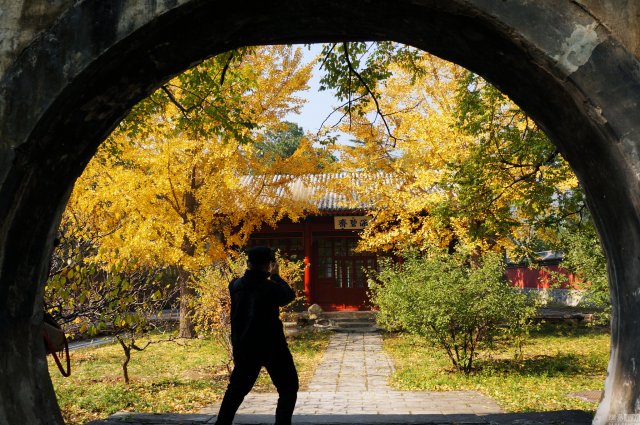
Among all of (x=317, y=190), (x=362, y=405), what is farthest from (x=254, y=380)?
(x=317, y=190)

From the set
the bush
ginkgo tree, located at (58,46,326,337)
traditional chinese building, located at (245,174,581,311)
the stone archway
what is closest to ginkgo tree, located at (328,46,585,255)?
the bush

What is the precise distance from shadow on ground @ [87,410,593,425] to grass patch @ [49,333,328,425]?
8.09 ft

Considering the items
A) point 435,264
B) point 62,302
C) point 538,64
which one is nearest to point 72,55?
point 538,64

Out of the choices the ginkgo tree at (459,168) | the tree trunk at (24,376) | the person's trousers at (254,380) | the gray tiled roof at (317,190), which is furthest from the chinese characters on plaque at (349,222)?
the tree trunk at (24,376)

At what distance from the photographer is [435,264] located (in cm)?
1005

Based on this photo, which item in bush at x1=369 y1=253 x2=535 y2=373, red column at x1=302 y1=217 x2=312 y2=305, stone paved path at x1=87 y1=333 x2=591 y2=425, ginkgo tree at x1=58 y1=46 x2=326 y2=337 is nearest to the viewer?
stone paved path at x1=87 y1=333 x2=591 y2=425

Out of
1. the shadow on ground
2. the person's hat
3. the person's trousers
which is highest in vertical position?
the person's hat

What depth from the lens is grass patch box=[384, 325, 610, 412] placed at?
25.1 feet

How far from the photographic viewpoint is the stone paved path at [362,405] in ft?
15.6

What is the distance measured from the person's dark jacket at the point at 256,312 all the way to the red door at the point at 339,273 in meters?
15.8

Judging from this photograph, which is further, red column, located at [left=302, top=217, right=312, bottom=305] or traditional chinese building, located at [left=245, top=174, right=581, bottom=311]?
traditional chinese building, located at [left=245, top=174, right=581, bottom=311]

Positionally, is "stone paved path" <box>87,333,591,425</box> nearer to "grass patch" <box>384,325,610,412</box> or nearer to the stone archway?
"grass patch" <box>384,325,610,412</box>

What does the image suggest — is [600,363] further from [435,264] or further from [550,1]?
[550,1]

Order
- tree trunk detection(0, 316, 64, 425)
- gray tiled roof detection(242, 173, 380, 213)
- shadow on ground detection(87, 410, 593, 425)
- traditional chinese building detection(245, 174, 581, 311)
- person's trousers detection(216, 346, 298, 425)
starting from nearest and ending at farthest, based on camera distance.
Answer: tree trunk detection(0, 316, 64, 425)
person's trousers detection(216, 346, 298, 425)
shadow on ground detection(87, 410, 593, 425)
gray tiled roof detection(242, 173, 380, 213)
traditional chinese building detection(245, 174, 581, 311)
